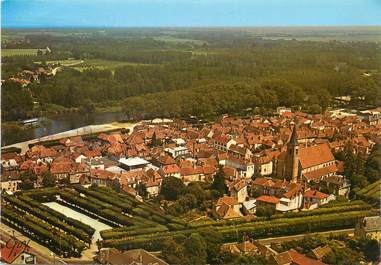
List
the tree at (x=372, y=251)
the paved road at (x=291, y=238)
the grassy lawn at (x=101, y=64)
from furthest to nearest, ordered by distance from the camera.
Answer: the grassy lawn at (x=101, y=64)
the paved road at (x=291, y=238)
the tree at (x=372, y=251)

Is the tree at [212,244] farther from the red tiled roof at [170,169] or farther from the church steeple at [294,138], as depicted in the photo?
the church steeple at [294,138]

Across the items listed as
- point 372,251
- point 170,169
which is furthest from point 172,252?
point 372,251

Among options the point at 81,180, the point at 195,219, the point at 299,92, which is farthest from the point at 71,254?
the point at 299,92

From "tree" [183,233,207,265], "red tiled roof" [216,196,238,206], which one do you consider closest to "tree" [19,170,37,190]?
"tree" [183,233,207,265]

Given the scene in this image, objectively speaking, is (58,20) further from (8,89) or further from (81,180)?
(81,180)

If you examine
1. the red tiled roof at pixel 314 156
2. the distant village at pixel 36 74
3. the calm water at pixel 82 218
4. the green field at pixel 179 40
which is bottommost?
the calm water at pixel 82 218

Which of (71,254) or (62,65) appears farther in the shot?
(62,65)

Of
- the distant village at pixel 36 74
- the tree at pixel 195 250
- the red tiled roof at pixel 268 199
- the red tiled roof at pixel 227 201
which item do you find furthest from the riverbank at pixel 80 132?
the red tiled roof at pixel 268 199
